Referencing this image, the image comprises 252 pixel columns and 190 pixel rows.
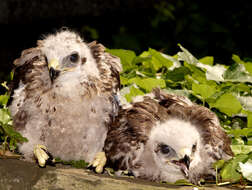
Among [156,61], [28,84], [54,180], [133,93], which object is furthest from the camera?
[156,61]

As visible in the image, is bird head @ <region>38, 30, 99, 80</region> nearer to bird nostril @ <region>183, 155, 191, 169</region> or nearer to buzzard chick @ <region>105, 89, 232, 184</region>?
buzzard chick @ <region>105, 89, 232, 184</region>

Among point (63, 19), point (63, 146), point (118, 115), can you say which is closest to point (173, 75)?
point (118, 115)

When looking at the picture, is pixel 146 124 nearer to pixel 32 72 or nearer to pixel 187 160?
pixel 187 160

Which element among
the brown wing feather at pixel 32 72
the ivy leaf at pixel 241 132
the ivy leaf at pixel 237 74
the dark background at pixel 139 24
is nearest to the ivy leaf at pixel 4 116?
the brown wing feather at pixel 32 72

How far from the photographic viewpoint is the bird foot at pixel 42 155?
2.99m

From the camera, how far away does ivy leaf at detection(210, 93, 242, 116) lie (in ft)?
11.7

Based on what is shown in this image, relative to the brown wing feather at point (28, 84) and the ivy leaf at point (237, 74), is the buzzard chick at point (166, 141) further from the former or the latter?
the ivy leaf at point (237, 74)

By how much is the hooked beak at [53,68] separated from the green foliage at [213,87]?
728mm

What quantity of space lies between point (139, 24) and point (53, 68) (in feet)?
19.6

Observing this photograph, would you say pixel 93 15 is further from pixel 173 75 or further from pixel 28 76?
pixel 28 76

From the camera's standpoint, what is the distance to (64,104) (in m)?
3.28

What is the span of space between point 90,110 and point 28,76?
0.57 meters

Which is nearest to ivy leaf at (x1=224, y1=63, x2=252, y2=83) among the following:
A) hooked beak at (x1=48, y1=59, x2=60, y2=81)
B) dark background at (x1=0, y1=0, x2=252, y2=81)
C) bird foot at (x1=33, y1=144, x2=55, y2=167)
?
hooked beak at (x1=48, y1=59, x2=60, y2=81)

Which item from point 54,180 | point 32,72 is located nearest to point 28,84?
point 32,72
